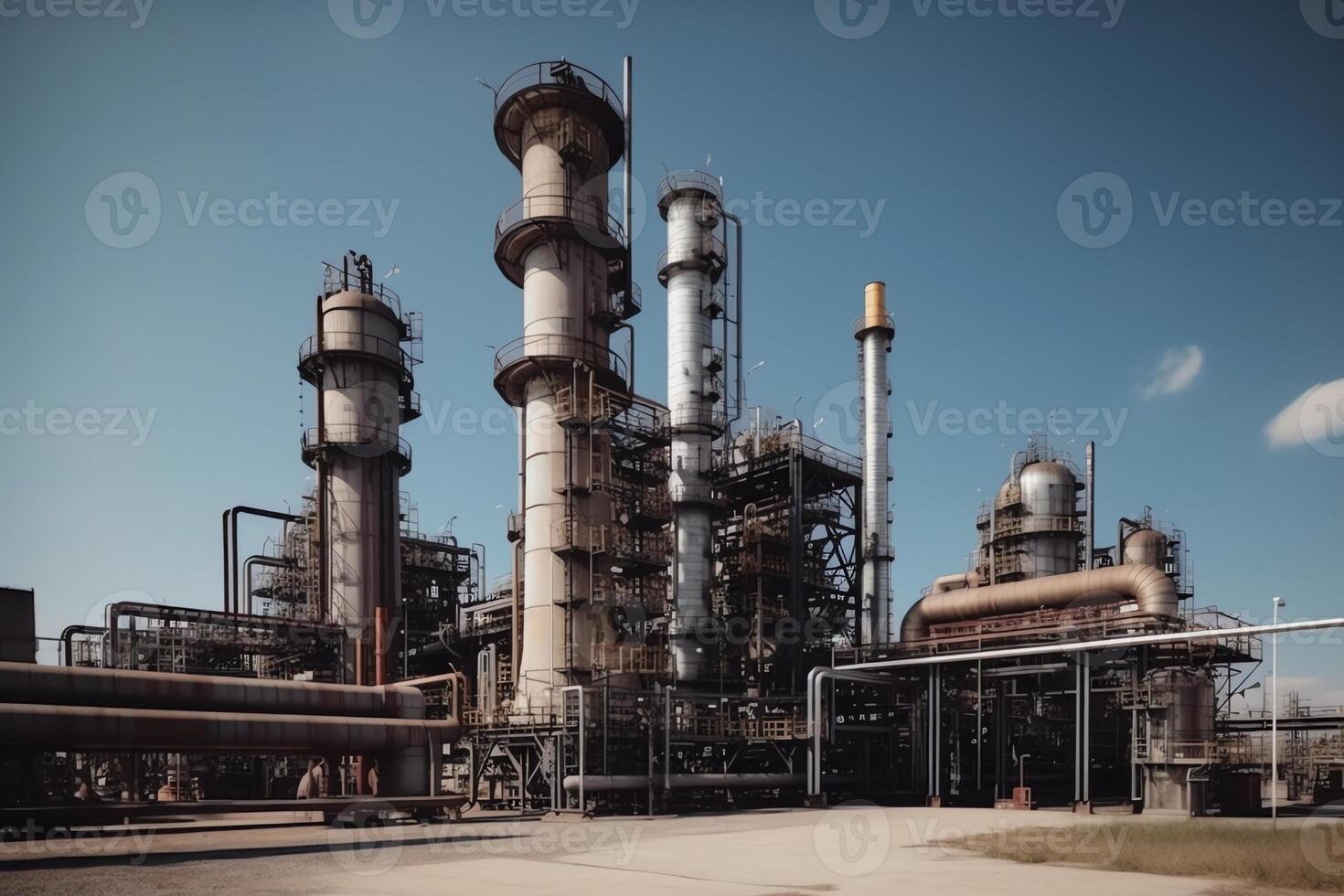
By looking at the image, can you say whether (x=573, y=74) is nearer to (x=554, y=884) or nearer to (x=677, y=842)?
(x=677, y=842)

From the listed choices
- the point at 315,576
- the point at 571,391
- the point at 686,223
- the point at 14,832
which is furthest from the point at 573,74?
the point at 14,832

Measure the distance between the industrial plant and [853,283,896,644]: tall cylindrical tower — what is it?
0.53ft

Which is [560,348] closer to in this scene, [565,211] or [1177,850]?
[565,211]

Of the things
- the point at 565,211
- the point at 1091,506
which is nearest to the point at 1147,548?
the point at 1091,506

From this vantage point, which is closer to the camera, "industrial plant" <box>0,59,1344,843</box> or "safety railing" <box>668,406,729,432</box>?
"industrial plant" <box>0,59,1344,843</box>

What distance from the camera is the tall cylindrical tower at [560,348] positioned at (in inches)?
1404

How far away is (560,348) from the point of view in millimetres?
37219

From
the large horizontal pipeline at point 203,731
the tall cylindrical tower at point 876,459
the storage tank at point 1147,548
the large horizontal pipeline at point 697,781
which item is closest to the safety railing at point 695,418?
the tall cylindrical tower at point 876,459

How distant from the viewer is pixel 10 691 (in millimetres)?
21234

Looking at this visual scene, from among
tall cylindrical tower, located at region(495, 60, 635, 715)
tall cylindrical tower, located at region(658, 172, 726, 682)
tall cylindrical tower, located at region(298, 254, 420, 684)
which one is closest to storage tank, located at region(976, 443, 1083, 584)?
tall cylindrical tower, located at region(658, 172, 726, 682)

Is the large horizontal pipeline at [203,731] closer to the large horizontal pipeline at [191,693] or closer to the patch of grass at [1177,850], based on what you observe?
the large horizontal pipeline at [191,693]

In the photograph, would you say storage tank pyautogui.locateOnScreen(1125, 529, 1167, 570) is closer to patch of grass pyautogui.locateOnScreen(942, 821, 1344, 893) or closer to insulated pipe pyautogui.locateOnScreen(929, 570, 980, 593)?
insulated pipe pyautogui.locateOnScreen(929, 570, 980, 593)

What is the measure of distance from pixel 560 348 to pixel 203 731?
18732 mm

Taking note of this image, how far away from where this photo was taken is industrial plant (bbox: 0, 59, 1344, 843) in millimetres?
31891
